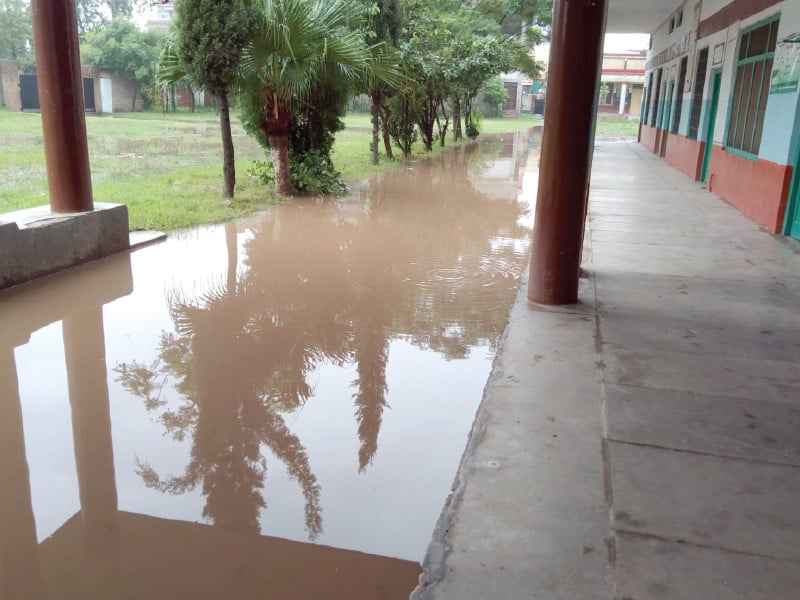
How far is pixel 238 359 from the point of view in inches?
195

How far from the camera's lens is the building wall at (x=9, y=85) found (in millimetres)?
30031

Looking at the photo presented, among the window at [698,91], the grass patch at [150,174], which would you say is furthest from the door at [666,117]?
the grass patch at [150,174]

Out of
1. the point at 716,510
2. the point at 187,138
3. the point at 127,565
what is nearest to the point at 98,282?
the point at 127,565

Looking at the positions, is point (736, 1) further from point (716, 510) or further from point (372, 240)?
point (716, 510)

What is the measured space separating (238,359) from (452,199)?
319 inches

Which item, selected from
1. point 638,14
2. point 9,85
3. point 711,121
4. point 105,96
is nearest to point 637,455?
point 711,121

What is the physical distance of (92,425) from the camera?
3.99 metres

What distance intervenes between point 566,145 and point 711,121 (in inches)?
421

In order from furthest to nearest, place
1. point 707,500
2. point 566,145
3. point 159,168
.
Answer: point 159,168
point 566,145
point 707,500

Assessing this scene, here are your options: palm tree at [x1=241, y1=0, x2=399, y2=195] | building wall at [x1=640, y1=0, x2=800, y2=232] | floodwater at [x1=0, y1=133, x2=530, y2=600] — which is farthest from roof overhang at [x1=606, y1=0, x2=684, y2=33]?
floodwater at [x1=0, y1=133, x2=530, y2=600]

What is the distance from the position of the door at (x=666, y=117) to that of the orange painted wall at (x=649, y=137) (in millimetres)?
1217

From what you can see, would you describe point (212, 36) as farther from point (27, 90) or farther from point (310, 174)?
point (27, 90)

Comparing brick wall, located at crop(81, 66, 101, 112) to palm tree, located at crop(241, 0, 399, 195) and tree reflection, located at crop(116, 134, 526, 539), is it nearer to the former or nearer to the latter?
palm tree, located at crop(241, 0, 399, 195)

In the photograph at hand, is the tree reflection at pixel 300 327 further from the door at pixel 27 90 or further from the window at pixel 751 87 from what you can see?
the door at pixel 27 90
